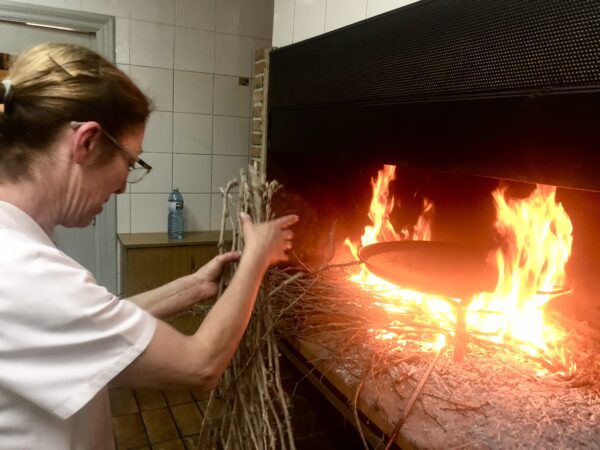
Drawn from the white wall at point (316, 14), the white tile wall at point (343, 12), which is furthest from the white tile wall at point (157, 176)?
the white tile wall at point (343, 12)

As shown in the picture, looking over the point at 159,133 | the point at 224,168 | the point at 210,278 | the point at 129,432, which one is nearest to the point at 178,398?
the point at 129,432

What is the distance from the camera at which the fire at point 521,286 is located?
4.92 ft

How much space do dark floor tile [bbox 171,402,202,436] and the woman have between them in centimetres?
142

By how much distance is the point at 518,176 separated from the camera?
3.74ft

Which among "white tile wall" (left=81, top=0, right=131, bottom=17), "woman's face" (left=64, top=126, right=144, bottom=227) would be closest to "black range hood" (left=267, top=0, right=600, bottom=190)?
"woman's face" (left=64, top=126, right=144, bottom=227)

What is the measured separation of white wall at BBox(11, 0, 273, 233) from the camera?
2.90 meters

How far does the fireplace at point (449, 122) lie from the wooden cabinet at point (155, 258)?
0.91 meters

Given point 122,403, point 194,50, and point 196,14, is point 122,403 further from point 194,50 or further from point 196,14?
point 196,14

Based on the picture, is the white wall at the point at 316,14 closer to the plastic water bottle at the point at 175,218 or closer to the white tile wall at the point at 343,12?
the white tile wall at the point at 343,12

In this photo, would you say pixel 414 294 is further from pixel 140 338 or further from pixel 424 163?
pixel 140 338

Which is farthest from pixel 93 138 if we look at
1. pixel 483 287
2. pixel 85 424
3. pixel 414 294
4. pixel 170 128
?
pixel 170 128

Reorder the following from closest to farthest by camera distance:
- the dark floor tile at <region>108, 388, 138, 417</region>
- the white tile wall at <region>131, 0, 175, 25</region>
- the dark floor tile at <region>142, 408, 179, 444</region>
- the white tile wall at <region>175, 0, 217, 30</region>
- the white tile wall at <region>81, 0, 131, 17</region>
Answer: the dark floor tile at <region>142, 408, 179, 444</region>, the dark floor tile at <region>108, 388, 138, 417</region>, the white tile wall at <region>81, 0, 131, 17</region>, the white tile wall at <region>131, 0, 175, 25</region>, the white tile wall at <region>175, 0, 217, 30</region>

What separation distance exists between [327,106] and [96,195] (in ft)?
3.55

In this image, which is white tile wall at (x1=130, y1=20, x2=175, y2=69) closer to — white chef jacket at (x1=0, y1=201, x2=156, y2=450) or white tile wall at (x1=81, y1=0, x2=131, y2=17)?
white tile wall at (x1=81, y1=0, x2=131, y2=17)
